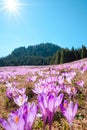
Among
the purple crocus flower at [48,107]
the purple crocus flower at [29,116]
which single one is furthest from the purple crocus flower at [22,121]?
the purple crocus flower at [48,107]

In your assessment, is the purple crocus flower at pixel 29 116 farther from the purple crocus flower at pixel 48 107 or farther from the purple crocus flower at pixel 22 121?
the purple crocus flower at pixel 48 107

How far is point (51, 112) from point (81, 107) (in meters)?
2.45

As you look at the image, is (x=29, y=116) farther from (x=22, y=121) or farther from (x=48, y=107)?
(x=48, y=107)

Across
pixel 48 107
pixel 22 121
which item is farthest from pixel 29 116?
pixel 48 107

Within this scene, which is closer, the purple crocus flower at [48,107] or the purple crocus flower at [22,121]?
the purple crocus flower at [22,121]

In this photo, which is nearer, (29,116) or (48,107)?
(29,116)

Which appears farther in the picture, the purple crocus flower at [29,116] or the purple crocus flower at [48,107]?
the purple crocus flower at [48,107]

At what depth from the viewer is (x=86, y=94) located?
4.47m

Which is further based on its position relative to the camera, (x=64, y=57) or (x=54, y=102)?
(x=64, y=57)

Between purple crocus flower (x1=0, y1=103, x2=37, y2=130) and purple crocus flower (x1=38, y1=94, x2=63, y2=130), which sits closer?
purple crocus flower (x1=0, y1=103, x2=37, y2=130)

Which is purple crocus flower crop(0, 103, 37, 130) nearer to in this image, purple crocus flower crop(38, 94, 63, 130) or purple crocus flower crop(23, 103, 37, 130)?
purple crocus flower crop(23, 103, 37, 130)

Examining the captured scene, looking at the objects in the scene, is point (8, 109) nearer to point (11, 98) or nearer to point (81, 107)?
point (11, 98)

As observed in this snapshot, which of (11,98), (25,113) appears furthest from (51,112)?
(11,98)

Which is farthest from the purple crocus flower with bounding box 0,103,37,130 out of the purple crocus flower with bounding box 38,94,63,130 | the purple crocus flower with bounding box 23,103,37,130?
the purple crocus flower with bounding box 38,94,63,130
